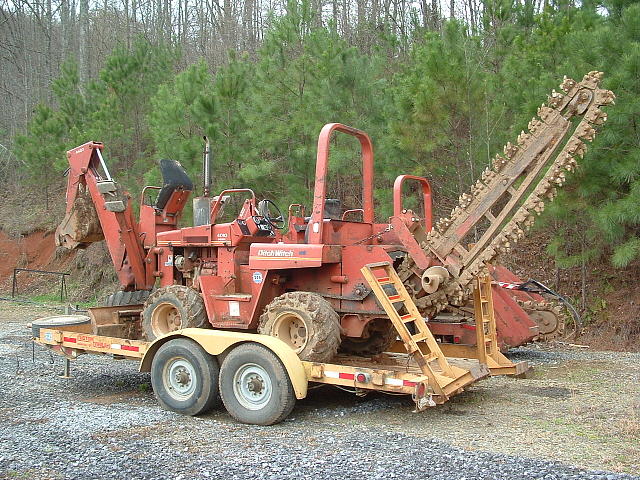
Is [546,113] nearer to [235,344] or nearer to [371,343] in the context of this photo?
[371,343]

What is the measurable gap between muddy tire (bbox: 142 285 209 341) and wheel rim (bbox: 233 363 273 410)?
148cm

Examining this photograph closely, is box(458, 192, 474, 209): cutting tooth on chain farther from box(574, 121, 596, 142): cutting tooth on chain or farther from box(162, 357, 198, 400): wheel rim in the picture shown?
box(162, 357, 198, 400): wheel rim

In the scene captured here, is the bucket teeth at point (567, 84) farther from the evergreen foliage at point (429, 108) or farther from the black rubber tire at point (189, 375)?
the black rubber tire at point (189, 375)

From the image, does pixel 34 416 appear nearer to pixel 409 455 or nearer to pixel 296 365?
pixel 296 365

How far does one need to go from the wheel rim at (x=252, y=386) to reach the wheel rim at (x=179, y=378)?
22.1 inches

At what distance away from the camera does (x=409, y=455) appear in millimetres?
5602

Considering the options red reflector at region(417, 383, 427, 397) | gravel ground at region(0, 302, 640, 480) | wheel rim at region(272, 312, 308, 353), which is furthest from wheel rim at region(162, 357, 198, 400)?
red reflector at region(417, 383, 427, 397)

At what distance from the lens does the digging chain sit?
683 cm

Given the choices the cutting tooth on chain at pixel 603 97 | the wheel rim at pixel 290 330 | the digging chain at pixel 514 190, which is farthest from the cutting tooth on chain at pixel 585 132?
the wheel rim at pixel 290 330

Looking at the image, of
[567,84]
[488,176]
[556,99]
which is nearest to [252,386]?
[488,176]

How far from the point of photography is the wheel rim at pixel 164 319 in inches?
332

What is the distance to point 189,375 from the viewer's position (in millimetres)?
7309

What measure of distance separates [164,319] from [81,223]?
→ 2439mm

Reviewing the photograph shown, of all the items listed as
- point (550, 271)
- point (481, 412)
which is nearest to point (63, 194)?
point (550, 271)
